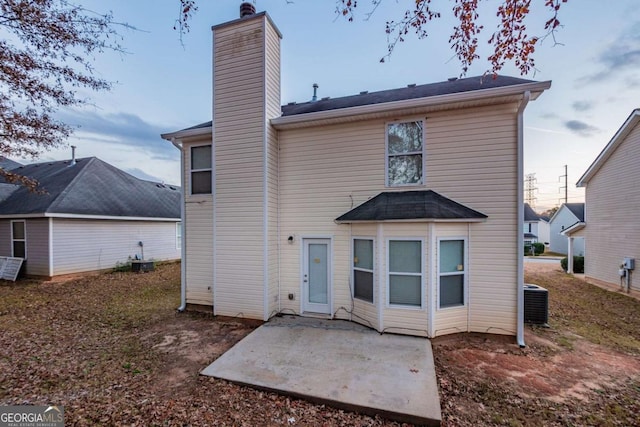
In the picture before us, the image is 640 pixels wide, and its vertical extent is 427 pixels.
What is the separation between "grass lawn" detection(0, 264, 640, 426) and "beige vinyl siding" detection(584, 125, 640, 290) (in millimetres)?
4025

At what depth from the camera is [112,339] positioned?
566 centimetres

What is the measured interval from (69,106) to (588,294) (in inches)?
726

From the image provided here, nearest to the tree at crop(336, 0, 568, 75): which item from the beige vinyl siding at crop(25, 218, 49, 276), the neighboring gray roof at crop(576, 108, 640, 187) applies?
the neighboring gray roof at crop(576, 108, 640, 187)

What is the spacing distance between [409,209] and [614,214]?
11340mm

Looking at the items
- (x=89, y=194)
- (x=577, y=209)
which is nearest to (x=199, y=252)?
(x=89, y=194)

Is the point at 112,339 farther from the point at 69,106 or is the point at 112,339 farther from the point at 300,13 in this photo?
the point at 300,13

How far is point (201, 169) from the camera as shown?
746 cm

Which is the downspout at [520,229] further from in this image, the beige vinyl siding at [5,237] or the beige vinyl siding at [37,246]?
the beige vinyl siding at [5,237]

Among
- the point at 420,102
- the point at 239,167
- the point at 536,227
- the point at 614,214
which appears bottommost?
the point at 536,227

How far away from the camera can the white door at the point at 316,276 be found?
265 inches

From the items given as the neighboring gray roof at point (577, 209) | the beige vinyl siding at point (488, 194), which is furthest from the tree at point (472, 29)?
the neighboring gray roof at point (577, 209)

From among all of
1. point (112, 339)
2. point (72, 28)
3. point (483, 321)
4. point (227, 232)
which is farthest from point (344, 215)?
point (72, 28)

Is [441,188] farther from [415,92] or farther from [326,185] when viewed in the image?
[415,92]

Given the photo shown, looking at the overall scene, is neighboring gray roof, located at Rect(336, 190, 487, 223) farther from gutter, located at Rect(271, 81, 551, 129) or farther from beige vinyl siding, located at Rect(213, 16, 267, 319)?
beige vinyl siding, located at Rect(213, 16, 267, 319)
